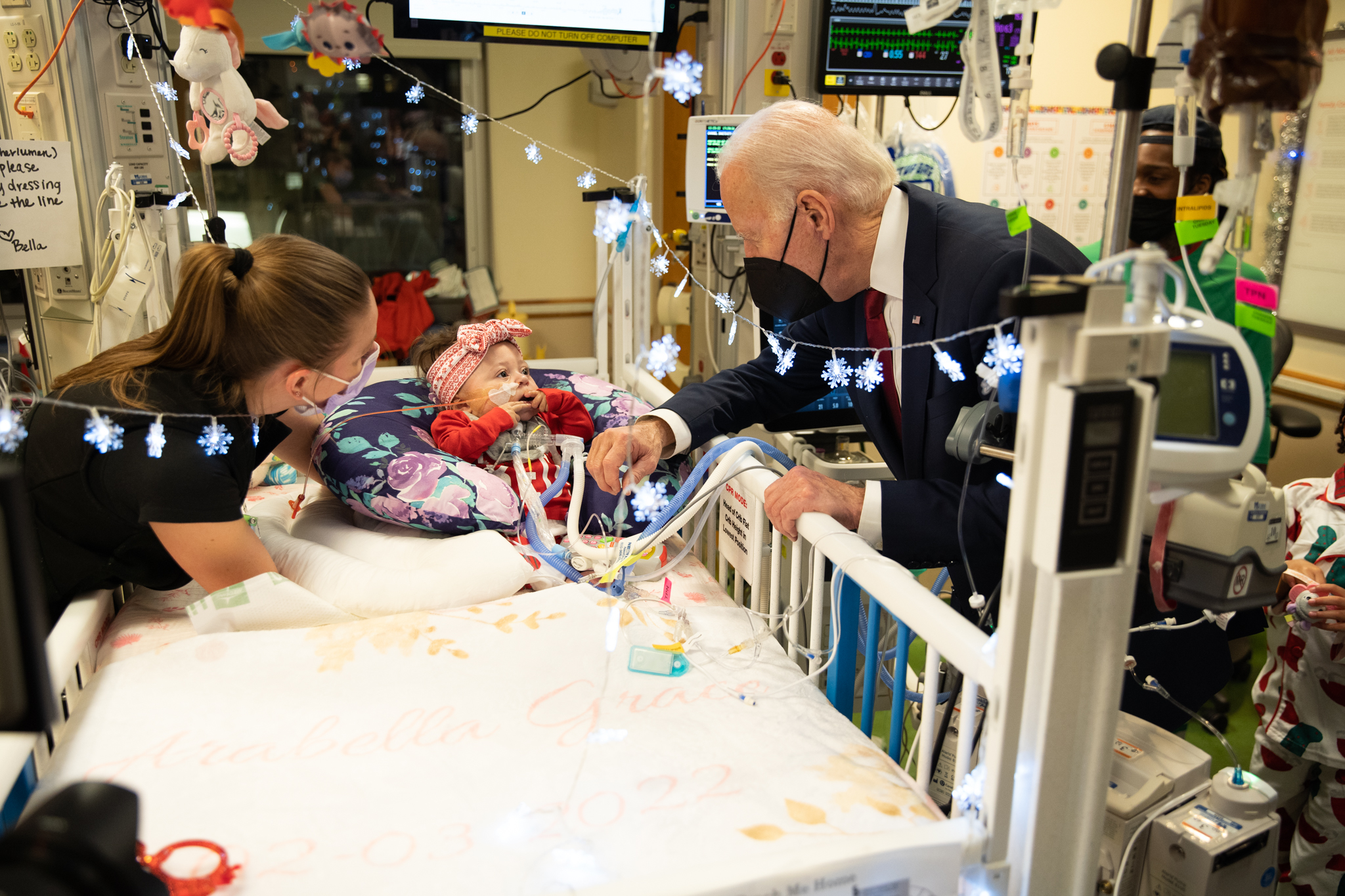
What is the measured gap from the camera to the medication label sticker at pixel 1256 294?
1.04m

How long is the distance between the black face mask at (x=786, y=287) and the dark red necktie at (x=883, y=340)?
0.08m

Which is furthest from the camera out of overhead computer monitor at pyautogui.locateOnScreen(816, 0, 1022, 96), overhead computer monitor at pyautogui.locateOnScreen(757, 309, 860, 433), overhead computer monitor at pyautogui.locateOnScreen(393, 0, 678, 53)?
overhead computer monitor at pyautogui.locateOnScreen(816, 0, 1022, 96)

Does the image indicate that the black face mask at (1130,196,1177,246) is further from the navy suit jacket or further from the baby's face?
the baby's face

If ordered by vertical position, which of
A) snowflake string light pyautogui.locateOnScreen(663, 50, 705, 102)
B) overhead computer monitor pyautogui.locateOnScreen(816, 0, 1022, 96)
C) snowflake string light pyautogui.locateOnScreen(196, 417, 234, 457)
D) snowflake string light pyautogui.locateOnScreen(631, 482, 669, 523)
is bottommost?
snowflake string light pyautogui.locateOnScreen(631, 482, 669, 523)

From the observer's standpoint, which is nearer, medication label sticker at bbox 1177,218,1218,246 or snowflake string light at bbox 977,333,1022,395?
medication label sticker at bbox 1177,218,1218,246

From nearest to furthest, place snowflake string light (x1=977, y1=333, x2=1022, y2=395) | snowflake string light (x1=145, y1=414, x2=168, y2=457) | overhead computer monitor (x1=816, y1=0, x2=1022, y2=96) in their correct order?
snowflake string light (x1=977, y1=333, x2=1022, y2=395), snowflake string light (x1=145, y1=414, x2=168, y2=457), overhead computer monitor (x1=816, y1=0, x2=1022, y2=96)

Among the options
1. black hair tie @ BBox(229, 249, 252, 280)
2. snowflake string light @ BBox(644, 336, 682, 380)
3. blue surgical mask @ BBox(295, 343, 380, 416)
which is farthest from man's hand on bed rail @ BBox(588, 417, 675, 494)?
black hair tie @ BBox(229, 249, 252, 280)

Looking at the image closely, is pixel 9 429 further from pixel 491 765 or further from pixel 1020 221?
pixel 1020 221

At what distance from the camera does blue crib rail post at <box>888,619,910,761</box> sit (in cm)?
126

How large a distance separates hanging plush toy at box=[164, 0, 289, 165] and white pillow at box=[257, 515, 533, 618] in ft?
2.34

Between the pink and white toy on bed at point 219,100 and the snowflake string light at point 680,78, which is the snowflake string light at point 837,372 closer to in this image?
the snowflake string light at point 680,78

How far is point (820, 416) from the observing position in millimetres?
2523

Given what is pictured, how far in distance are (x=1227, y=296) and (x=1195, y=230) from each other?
2.55 feet

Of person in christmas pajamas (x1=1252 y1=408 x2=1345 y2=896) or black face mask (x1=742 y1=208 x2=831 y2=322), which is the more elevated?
black face mask (x1=742 y1=208 x2=831 y2=322)
